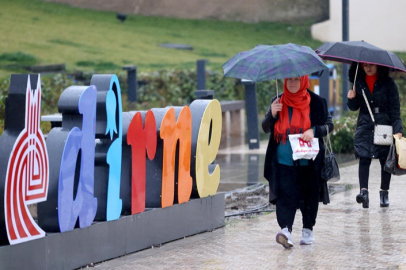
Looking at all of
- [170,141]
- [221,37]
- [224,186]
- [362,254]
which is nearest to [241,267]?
[362,254]

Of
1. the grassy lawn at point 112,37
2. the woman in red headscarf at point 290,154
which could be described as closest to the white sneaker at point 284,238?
the woman in red headscarf at point 290,154

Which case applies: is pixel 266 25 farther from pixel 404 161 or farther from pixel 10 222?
pixel 10 222

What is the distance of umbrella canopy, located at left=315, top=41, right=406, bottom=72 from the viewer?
7.36 m

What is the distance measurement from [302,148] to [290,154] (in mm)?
175

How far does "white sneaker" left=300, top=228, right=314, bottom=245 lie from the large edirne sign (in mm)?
1202

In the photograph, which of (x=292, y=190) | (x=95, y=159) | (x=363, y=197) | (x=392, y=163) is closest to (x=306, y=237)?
(x=292, y=190)

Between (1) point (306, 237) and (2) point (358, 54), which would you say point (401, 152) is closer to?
(2) point (358, 54)

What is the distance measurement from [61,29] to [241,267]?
98.5ft

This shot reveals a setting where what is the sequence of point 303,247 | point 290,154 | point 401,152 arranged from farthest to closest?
1. point 401,152
2. point 303,247
3. point 290,154

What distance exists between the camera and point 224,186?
404 inches

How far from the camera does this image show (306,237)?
6484 mm

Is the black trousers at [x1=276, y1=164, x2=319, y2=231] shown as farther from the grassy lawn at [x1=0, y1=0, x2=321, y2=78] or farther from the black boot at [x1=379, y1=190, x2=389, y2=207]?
the grassy lawn at [x1=0, y1=0, x2=321, y2=78]

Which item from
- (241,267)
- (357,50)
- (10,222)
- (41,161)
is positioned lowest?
(241,267)

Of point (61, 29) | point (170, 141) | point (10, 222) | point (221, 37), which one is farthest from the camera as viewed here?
point (221, 37)
